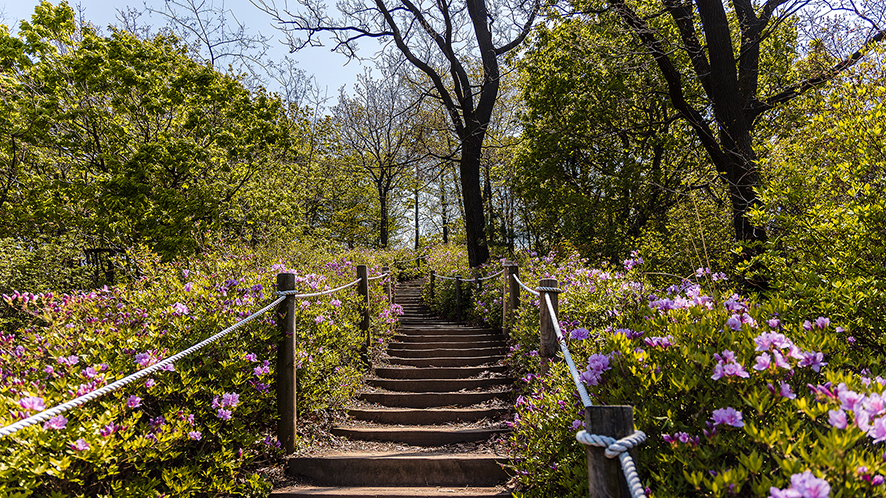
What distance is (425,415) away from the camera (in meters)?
4.52

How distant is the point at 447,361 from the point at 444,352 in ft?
1.21

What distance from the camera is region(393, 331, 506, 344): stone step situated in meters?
7.25

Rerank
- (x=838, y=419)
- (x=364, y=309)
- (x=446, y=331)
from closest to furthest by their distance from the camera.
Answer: (x=838, y=419)
(x=364, y=309)
(x=446, y=331)

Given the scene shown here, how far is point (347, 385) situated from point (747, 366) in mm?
3997

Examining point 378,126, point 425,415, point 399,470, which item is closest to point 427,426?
point 425,415

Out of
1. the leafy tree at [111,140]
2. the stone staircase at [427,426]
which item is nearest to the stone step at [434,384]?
the stone staircase at [427,426]

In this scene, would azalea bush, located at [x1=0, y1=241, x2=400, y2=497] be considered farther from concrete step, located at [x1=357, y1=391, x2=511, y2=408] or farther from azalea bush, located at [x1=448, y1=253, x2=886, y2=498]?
azalea bush, located at [x1=448, y1=253, x2=886, y2=498]

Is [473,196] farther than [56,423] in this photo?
Yes

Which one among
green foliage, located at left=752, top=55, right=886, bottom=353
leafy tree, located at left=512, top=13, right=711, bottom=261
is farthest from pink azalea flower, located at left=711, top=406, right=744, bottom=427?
leafy tree, located at left=512, top=13, right=711, bottom=261

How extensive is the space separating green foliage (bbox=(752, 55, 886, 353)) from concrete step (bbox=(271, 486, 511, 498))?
2426mm

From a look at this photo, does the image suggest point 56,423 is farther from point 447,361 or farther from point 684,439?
point 447,361

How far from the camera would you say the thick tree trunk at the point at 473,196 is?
10312 millimetres

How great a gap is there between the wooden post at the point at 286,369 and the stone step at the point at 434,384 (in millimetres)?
2077

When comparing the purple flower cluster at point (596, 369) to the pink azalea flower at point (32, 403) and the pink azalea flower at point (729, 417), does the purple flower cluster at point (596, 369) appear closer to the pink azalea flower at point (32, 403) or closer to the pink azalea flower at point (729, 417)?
the pink azalea flower at point (729, 417)
